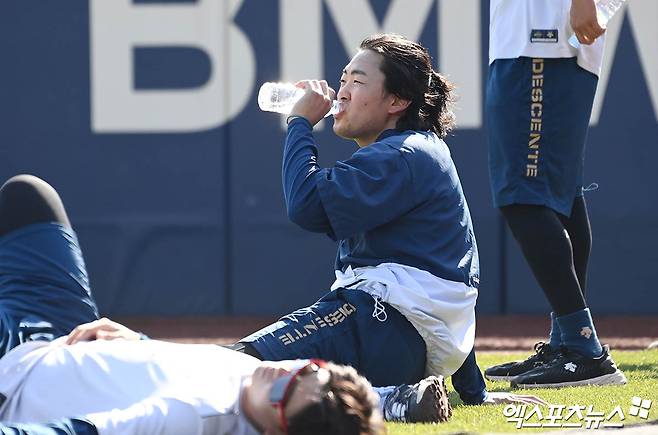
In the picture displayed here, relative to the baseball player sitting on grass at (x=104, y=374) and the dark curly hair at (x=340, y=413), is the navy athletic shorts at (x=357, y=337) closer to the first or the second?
the baseball player sitting on grass at (x=104, y=374)

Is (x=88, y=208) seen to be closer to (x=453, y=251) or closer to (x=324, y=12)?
(x=324, y=12)

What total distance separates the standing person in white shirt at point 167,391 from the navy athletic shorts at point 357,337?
0.59m

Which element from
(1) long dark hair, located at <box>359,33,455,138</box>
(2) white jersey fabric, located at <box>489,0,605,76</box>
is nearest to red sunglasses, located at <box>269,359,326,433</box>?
(1) long dark hair, located at <box>359,33,455,138</box>

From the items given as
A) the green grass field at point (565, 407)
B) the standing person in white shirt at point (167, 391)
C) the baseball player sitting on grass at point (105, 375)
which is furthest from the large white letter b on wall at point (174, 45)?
the standing person in white shirt at point (167, 391)

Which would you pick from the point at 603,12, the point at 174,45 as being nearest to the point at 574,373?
the point at 603,12

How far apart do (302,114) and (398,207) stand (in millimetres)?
423

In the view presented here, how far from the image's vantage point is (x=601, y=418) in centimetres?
344

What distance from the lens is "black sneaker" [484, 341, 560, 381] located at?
4281mm

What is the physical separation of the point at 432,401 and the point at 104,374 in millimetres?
952

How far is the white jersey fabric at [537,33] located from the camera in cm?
424

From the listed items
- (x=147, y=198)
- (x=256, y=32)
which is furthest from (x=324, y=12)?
(x=147, y=198)

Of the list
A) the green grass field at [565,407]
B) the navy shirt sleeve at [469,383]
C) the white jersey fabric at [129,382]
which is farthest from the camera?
the navy shirt sleeve at [469,383]

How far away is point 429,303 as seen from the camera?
11.6 ft

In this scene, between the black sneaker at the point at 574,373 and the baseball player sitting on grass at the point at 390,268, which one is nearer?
the baseball player sitting on grass at the point at 390,268
